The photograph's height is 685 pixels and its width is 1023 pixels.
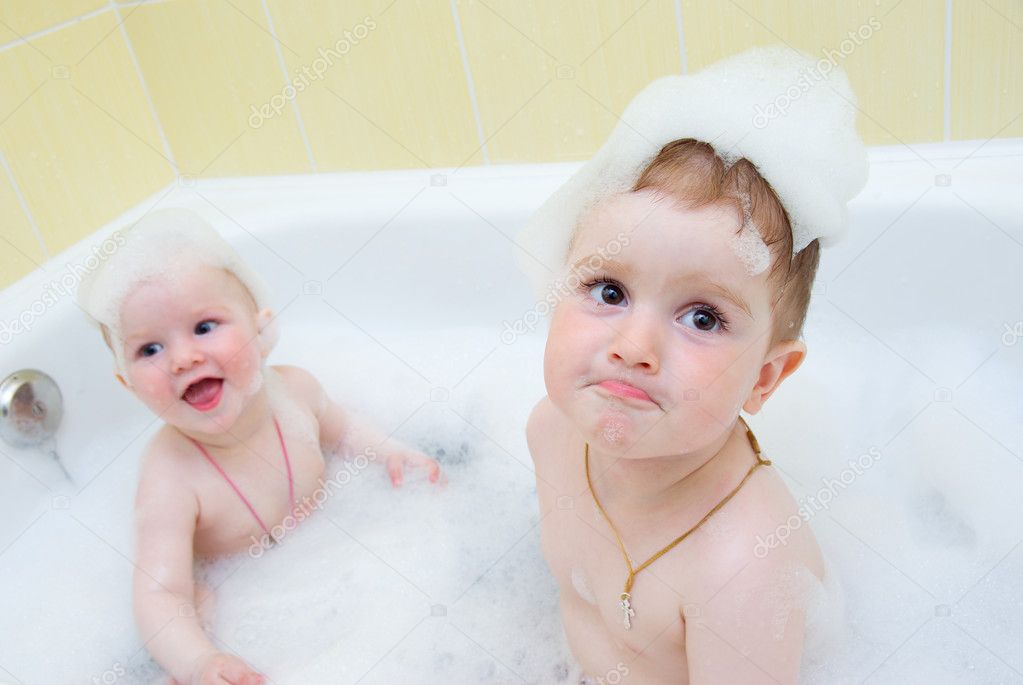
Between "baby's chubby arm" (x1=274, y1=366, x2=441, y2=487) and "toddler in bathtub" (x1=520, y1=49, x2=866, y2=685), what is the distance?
430 millimetres

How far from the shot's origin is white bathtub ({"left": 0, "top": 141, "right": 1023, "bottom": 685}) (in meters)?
1.05

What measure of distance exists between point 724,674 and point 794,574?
0.35 feet

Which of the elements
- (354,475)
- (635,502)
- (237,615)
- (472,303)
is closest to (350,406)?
(354,475)

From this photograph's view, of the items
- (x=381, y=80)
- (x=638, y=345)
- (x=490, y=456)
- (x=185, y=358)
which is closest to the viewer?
(x=638, y=345)

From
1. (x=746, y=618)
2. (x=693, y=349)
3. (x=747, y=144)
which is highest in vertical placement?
(x=747, y=144)

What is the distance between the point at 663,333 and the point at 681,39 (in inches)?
26.6

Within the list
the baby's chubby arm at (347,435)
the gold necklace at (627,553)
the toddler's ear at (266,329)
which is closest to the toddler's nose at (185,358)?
the toddler's ear at (266,329)

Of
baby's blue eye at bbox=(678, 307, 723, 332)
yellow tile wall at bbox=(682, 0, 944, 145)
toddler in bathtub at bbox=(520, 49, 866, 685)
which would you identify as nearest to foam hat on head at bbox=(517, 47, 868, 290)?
toddler in bathtub at bbox=(520, 49, 866, 685)

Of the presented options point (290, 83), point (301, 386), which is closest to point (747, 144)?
point (301, 386)

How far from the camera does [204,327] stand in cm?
114

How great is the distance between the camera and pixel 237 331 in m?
1.16

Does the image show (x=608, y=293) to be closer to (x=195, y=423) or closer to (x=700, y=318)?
(x=700, y=318)

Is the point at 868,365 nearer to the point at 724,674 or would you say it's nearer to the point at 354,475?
the point at 724,674

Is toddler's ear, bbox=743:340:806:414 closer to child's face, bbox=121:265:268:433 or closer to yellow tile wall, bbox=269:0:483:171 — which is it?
child's face, bbox=121:265:268:433
